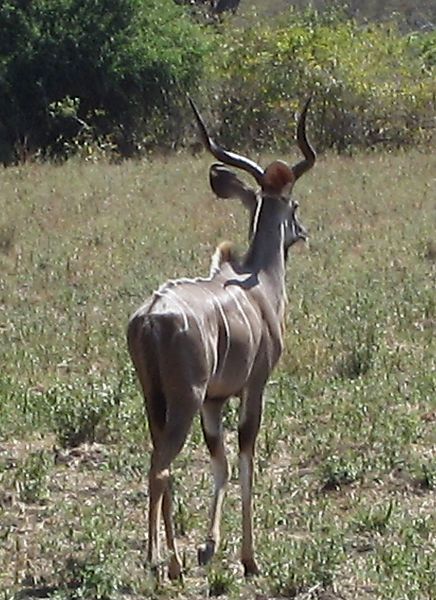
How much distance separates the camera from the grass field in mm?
6062

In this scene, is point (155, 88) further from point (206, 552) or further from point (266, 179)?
point (206, 552)

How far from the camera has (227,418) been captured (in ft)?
27.9

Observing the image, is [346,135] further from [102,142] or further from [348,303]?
[348,303]

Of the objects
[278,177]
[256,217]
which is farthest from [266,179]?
[256,217]

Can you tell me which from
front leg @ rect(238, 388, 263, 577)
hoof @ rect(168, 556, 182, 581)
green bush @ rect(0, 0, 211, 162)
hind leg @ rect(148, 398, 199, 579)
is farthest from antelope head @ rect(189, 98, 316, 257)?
green bush @ rect(0, 0, 211, 162)

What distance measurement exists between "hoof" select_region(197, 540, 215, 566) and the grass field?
5 centimetres

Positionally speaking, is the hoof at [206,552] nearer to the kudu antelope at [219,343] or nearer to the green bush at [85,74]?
the kudu antelope at [219,343]

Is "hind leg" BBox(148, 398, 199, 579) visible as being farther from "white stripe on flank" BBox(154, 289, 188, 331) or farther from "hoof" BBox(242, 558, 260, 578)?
"hoof" BBox(242, 558, 260, 578)

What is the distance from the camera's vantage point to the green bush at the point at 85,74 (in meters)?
23.3

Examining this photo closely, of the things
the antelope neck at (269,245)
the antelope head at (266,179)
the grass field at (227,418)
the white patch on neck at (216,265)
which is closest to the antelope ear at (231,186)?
the antelope head at (266,179)

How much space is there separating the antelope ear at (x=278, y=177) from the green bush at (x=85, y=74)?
53.2 feet

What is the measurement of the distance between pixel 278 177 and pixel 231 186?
0.38 metres

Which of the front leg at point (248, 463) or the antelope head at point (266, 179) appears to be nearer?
the front leg at point (248, 463)

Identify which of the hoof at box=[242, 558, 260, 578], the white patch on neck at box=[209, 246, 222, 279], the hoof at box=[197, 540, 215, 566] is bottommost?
the hoof at box=[242, 558, 260, 578]
